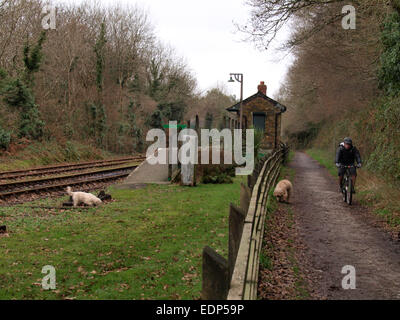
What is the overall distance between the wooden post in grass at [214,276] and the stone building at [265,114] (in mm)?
32171

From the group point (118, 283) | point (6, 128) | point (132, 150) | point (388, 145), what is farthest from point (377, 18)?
point (132, 150)

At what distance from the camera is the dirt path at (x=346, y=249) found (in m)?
5.43

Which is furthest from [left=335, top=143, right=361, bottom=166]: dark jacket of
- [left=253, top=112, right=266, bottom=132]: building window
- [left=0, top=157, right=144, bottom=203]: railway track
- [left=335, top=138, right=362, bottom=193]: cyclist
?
[left=253, top=112, right=266, bottom=132]: building window

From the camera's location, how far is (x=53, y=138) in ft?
91.4

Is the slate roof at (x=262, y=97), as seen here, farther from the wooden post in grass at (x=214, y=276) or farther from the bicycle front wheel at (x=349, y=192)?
the wooden post in grass at (x=214, y=276)

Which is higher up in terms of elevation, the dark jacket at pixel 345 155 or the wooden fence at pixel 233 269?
the dark jacket at pixel 345 155

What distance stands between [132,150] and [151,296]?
3397cm

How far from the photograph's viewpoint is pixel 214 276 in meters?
2.64

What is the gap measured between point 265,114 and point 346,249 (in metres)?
28.1

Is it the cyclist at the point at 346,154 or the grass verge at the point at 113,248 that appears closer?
the grass verge at the point at 113,248

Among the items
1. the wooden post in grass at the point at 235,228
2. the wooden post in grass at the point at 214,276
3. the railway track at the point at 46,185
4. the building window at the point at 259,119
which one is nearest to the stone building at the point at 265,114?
the building window at the point at 259,119

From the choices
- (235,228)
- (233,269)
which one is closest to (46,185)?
(235,228)

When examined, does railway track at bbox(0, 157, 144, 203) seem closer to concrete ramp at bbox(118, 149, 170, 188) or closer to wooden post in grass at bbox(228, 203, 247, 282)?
concrete ramp at bbox(118, 149, 170, 188)

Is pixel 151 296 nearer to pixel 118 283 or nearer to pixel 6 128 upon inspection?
pixel 118 283
